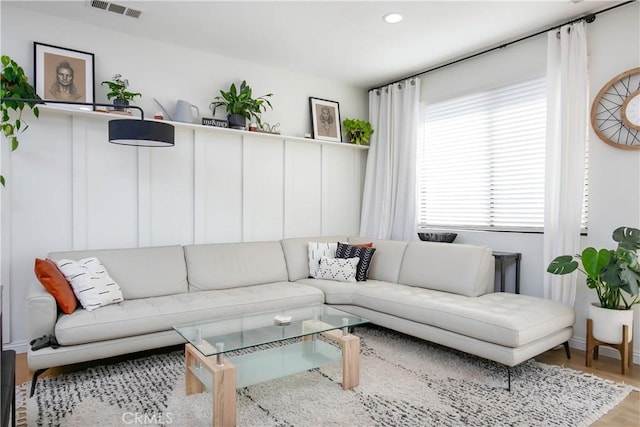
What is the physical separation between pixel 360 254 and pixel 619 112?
2438 millimetres

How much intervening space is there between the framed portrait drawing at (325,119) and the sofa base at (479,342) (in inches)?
90.8

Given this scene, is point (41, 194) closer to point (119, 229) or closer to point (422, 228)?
point (119, 229)

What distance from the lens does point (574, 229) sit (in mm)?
3236

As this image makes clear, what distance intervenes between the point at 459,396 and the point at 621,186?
6.78 feet

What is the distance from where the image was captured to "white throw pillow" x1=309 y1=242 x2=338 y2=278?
423cm

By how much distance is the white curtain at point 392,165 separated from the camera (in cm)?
462

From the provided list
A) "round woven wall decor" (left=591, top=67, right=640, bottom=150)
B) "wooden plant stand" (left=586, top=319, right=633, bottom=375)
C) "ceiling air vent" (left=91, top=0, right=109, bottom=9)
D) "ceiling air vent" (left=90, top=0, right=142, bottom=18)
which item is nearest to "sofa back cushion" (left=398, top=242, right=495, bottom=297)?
"wooden plant stand" (left=586, top=319, right=633, bottom=375)

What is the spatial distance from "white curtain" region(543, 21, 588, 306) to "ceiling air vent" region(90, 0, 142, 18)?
135 inches

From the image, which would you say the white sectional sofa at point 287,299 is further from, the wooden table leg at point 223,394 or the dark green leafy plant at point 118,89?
the dark green leafy plant at point 118,89

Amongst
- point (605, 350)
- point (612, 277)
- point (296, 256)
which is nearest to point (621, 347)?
point (605, 350)

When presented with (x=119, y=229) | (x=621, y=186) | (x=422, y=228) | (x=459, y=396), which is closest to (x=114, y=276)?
(x=119, y=229)

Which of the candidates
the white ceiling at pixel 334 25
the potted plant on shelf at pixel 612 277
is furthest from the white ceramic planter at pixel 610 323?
the white ceiling at pixel 334 25

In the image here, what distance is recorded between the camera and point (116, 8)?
10.4ft

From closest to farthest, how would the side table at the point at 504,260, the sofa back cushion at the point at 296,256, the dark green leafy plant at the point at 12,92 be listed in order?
the dark green leafy plant at the point at 12,92 → the side table at the point at 504,260 → the sofa back cushion at the point at 296,256
